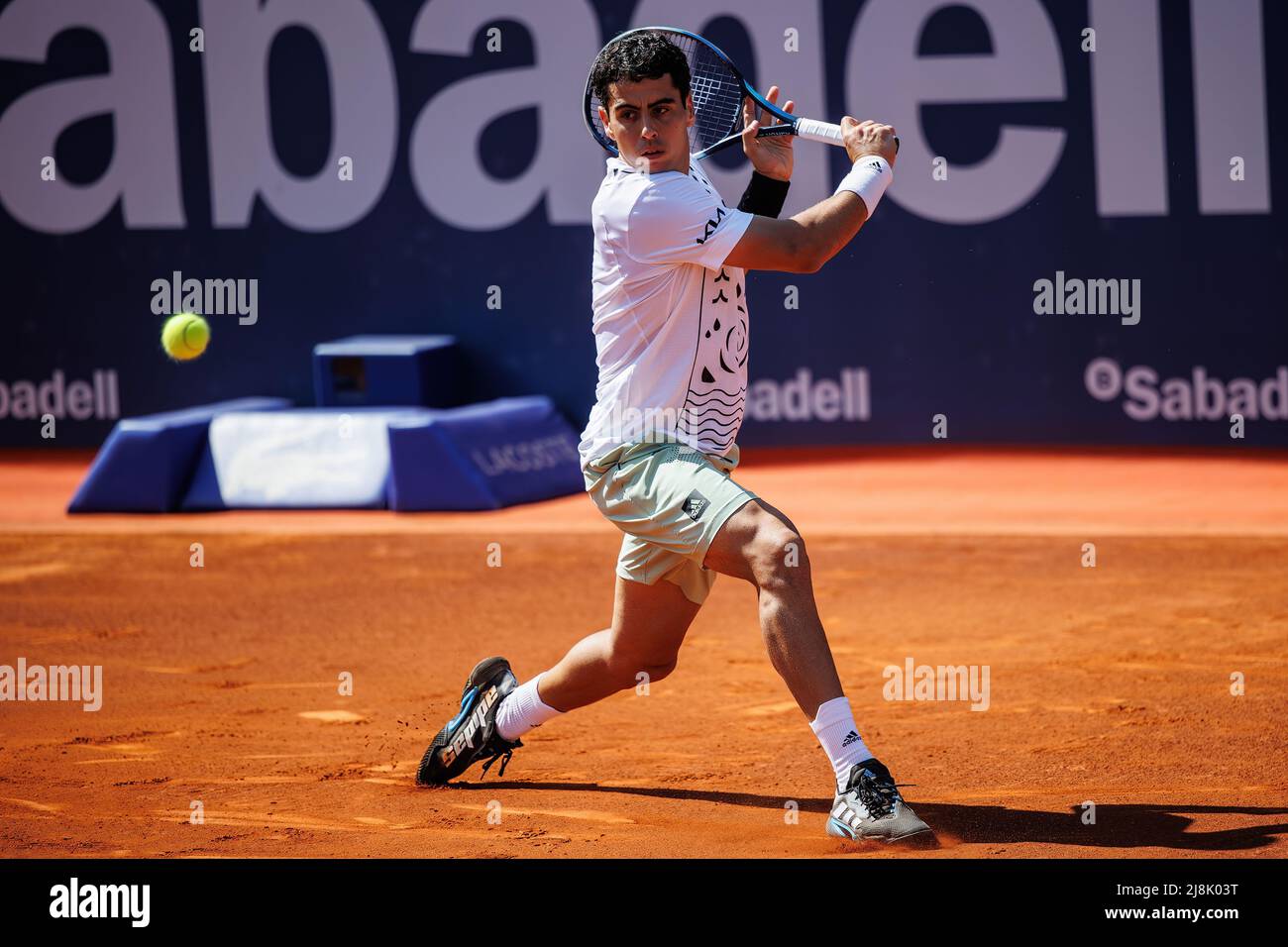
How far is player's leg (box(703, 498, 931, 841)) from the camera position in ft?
10.8

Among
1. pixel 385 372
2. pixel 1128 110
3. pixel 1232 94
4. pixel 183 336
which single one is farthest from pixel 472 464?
pixel 1232 94

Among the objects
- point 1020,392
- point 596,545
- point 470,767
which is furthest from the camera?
point 1020,392

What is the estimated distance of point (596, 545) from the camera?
7645 millimetres

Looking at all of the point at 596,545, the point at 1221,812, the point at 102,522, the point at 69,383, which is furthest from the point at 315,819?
the point at 69,383

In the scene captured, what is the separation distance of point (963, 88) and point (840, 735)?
7359mm

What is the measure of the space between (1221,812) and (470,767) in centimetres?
196

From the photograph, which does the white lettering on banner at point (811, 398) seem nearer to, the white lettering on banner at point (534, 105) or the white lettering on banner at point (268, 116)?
the white lettering on banner at point (534, 105)

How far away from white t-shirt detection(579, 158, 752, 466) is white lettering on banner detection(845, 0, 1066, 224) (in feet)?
21.8

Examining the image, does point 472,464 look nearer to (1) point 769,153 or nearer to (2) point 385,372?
(2) point 385,372

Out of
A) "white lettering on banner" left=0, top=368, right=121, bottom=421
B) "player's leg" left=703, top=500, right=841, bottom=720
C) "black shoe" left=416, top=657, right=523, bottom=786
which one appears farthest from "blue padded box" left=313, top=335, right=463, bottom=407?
"player's leg" left=703, top=500, right=841, bottom=720

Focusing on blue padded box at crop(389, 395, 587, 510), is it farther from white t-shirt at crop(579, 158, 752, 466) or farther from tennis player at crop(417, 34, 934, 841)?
white t-shirt at crop(579, 158, 752, 466)

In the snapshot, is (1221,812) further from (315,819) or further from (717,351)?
(315,819)

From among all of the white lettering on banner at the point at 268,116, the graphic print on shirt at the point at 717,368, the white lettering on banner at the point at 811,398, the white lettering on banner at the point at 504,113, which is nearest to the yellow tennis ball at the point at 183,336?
the white lettering on banner at the point at 268,116

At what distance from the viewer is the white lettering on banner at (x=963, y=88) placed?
32.1 feet
